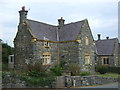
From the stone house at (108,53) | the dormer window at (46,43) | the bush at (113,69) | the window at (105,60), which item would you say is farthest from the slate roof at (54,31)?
the window at (105,60)

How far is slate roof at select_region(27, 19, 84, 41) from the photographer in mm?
28219

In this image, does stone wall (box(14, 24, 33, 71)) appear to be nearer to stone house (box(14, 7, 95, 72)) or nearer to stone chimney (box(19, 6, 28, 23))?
stone house (box(14, 7, 95, 72))

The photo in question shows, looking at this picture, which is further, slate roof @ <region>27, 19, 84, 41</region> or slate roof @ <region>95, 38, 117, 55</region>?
slate roof @ <region>95, 38, 117, 55</region>

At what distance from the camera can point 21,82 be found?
59.4ft

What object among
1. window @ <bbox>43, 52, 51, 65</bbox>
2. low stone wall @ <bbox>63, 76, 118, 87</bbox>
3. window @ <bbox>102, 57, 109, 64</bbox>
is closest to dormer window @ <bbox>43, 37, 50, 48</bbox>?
window @ <bbox>43, 52, 51, 65</bbox>

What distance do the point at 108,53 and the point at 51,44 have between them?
15.2 m

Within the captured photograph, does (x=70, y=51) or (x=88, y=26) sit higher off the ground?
(x=88, y=26)

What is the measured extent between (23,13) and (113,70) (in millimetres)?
20381

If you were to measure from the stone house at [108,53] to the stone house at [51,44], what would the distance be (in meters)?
8.63

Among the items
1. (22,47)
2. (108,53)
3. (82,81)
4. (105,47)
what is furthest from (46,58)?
(105,47)

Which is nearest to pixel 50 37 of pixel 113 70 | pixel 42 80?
pixel 42 80

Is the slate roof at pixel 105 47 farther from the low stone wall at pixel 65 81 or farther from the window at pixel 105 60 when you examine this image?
the low stone wall at pixel 65 81

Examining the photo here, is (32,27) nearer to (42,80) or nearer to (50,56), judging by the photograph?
(50,56)

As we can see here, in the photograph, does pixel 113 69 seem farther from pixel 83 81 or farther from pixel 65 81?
pixel 65 81
